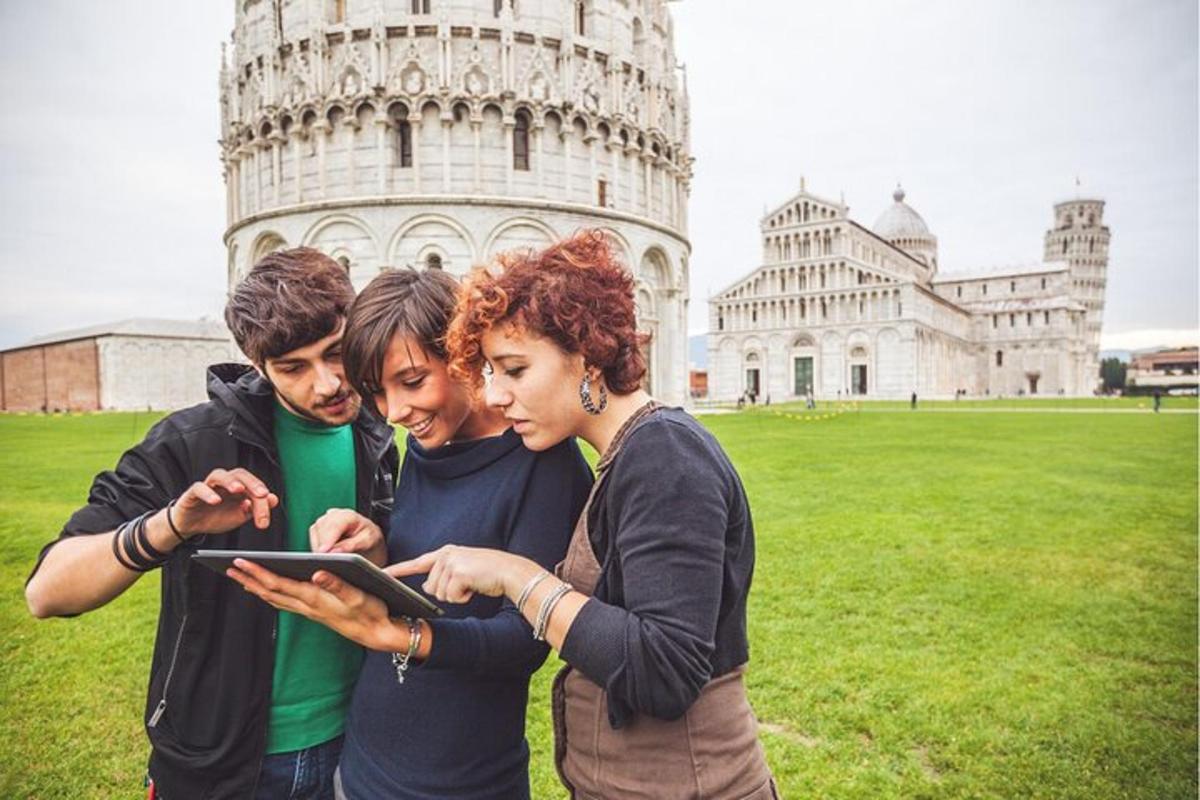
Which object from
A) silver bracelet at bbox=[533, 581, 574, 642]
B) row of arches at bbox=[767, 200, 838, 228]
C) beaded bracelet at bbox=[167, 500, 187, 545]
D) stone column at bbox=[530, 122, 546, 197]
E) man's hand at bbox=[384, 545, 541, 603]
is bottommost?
silver bracelet at bbox=[533, 581, 574, 642]

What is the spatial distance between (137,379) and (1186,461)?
207 ft

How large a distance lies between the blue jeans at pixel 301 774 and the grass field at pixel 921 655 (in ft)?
7.01

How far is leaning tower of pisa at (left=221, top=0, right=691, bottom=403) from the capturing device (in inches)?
1199

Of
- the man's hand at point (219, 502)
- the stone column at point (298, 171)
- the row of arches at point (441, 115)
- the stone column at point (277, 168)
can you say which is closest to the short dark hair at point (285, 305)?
the man's hand at point (219, 502)

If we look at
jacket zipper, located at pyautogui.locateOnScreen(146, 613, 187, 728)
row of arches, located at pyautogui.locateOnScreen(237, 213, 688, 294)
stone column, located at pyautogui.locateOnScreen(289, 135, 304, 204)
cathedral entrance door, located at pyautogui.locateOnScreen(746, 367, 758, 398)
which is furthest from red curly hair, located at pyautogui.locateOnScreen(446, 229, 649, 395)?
cathedral entrance door, located at pyautogui.locateOnScreen(746, 367, 758, 398)

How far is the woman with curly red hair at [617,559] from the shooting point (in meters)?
1.63

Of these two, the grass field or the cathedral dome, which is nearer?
the grass field

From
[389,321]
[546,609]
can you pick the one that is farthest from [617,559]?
[389,321]

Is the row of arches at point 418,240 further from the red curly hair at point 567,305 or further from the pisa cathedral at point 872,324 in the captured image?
the pisa cathedral at point 872,324

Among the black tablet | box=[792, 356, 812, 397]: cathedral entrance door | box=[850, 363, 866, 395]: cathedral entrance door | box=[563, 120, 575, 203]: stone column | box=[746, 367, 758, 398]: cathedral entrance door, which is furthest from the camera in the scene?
box=[746, 367, 758, 398]: cathedral entrance door

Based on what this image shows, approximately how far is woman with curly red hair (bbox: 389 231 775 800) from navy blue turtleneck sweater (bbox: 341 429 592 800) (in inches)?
6.0

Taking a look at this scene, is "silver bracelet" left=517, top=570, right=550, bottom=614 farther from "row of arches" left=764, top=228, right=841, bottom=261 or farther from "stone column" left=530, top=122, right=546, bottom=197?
"row of arches" left=764, top=228, right=841, bottom=261

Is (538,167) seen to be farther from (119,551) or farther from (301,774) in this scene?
(119,551)

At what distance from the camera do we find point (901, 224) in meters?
105
